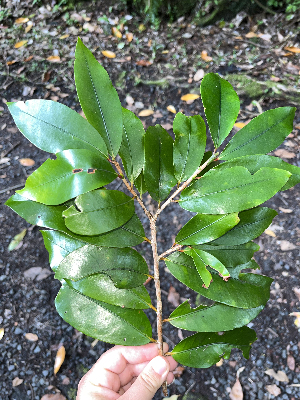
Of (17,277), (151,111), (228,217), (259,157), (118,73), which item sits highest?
(259,157)

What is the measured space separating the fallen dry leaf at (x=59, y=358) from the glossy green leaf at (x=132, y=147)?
1.32 meters

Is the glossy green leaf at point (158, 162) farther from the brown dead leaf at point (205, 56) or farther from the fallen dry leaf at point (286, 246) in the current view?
the brown dead leaf at point (205, 56)

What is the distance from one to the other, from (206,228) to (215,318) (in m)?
0.30

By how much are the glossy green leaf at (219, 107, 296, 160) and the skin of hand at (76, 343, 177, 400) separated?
2.43 feet

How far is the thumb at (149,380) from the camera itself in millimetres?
1052

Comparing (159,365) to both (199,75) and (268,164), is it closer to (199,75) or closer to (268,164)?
(268,164)

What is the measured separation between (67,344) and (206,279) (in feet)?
4.41

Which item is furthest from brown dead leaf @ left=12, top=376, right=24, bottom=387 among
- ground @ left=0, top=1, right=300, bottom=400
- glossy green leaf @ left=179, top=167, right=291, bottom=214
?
glossy green leaf @ left=179, top=167, right=291, bottom=214

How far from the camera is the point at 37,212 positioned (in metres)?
0.86

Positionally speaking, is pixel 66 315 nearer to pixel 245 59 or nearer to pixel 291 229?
pixel 291 229

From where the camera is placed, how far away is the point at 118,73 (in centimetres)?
286

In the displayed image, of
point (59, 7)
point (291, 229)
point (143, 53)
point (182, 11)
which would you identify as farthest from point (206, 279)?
point (59, 7)

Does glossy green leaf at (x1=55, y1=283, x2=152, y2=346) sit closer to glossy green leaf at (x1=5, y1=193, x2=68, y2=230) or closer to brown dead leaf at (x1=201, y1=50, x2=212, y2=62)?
glossy green leaf at (x1=5, y1=193, x2=68, y2=230)

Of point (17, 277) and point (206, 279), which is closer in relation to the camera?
point (206, 279)
